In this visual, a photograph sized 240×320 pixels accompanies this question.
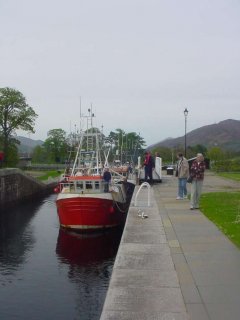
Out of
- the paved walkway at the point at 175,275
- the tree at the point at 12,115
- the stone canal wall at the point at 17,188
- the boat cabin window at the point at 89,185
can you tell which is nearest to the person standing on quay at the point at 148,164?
Answer: the boat cabin window at the point at 89,185

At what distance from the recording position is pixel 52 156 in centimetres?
12006

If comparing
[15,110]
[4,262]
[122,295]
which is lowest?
[4,262]

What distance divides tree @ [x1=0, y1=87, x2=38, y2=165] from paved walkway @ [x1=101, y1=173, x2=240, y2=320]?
60.6 meters

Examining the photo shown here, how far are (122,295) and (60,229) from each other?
19.0 m

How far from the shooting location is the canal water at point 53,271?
1236cm

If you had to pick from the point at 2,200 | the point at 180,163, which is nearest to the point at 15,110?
the point at 2,200

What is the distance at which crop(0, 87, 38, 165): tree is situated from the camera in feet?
236

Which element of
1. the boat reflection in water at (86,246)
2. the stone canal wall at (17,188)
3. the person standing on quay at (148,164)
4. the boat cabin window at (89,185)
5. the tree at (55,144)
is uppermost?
the tree at (55,144)

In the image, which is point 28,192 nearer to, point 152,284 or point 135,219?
point 135,219

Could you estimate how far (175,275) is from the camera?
8.53m

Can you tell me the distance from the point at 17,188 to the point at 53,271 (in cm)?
3009

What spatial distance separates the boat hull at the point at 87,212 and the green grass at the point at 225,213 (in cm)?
499

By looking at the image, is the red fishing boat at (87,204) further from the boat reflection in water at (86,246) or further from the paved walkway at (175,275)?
the paved walkway at (175,275)

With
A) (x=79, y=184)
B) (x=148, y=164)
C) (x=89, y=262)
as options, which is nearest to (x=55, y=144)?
(x=148, y=164)
